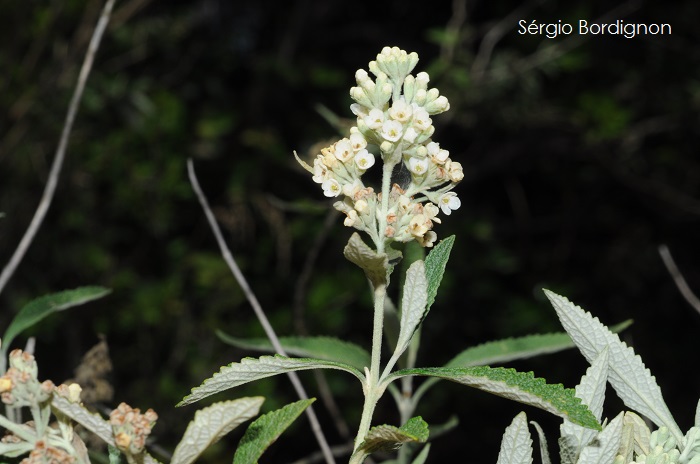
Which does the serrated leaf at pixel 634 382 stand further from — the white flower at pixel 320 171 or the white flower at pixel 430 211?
the white flower at pixel 320 171

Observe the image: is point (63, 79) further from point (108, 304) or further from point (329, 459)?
point (329, 459)

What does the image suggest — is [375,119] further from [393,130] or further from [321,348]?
[321,348]

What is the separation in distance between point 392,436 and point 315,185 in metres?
3.42

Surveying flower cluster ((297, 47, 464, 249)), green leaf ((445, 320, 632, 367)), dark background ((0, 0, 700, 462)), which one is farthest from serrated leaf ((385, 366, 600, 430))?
dark background ((0, 0, 700, 462))

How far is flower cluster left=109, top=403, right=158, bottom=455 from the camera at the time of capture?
0.65 meters

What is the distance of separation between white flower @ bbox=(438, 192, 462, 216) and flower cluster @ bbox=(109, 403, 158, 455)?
15.2 inches

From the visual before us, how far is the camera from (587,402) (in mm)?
765

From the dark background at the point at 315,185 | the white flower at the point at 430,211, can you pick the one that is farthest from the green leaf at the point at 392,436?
the dark background at the point at 315,185

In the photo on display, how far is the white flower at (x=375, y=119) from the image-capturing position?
0.80 meters

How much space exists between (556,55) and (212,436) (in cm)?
345

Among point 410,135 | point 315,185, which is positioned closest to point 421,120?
point 410,135

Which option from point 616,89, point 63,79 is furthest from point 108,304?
point 616,89

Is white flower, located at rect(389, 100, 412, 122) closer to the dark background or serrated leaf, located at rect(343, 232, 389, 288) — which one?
serrated leaf, located at rect(343, 232, 389, 288)

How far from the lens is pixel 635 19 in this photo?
165 inches
